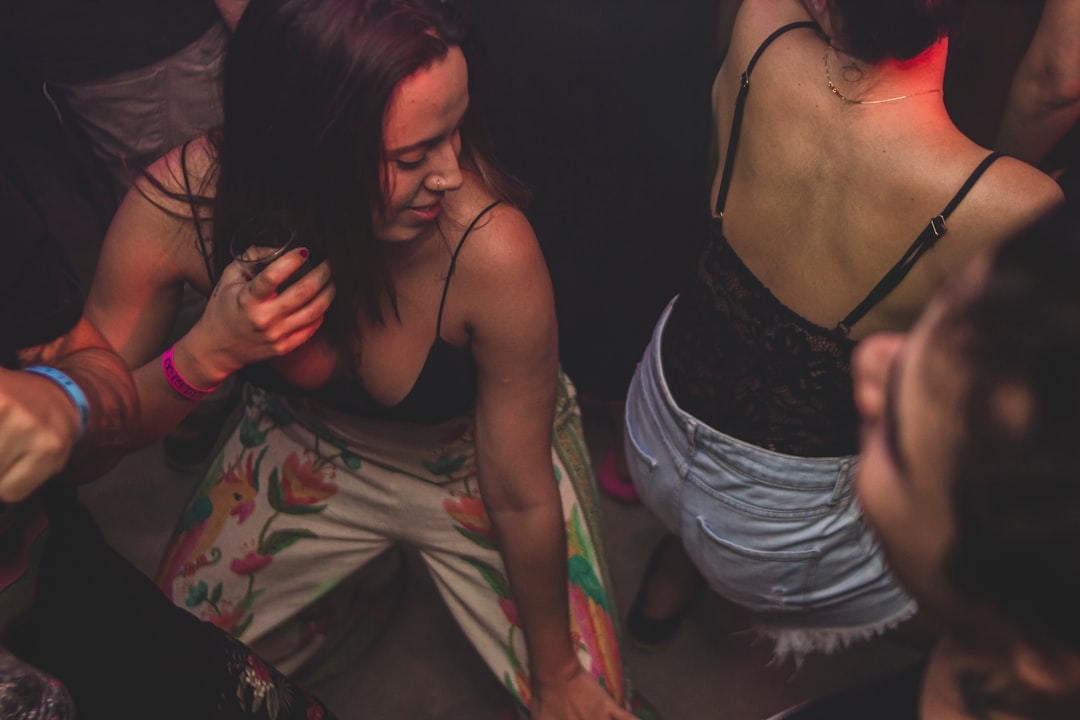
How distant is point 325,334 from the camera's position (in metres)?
1.35

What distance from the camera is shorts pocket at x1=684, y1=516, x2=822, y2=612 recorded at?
58.3 inches

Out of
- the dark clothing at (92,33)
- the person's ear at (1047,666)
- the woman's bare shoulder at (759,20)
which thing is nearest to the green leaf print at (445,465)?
the woman's bare shoulder at (759,20)

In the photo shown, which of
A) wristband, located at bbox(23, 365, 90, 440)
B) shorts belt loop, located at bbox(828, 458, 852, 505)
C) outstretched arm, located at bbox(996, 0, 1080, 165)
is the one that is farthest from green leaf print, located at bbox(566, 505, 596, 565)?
outstretched arm, located at bbox(996, 0, 1080, 165)

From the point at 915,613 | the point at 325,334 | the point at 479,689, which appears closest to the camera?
the point at 325,334

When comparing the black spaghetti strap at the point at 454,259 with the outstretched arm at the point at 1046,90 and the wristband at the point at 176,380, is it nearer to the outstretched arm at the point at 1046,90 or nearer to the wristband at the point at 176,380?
the wristband at the point at 176,380

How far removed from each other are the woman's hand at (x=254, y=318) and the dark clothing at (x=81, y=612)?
19cm

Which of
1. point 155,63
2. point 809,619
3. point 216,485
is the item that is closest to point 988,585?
point 809,619

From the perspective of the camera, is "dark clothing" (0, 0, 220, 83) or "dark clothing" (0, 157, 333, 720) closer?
"dark clothing" (0, 157, 333, 720)

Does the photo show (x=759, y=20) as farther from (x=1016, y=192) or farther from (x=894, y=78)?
(x=1016, y=192)

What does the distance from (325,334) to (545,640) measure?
0.59 m

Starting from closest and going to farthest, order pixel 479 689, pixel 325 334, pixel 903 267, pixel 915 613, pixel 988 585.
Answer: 1. pixel 988 585
2. pixel 903 267
3. pixel 325 334
4. pixel 915 613
5. pixel 479 689

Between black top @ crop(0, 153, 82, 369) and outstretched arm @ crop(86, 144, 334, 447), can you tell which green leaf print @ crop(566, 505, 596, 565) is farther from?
black top @ crop(0, 153, 82, 369)

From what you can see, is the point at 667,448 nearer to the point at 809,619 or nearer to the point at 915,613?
the point at 809,619

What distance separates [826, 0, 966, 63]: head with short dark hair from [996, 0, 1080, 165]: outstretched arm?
0.26 meters
